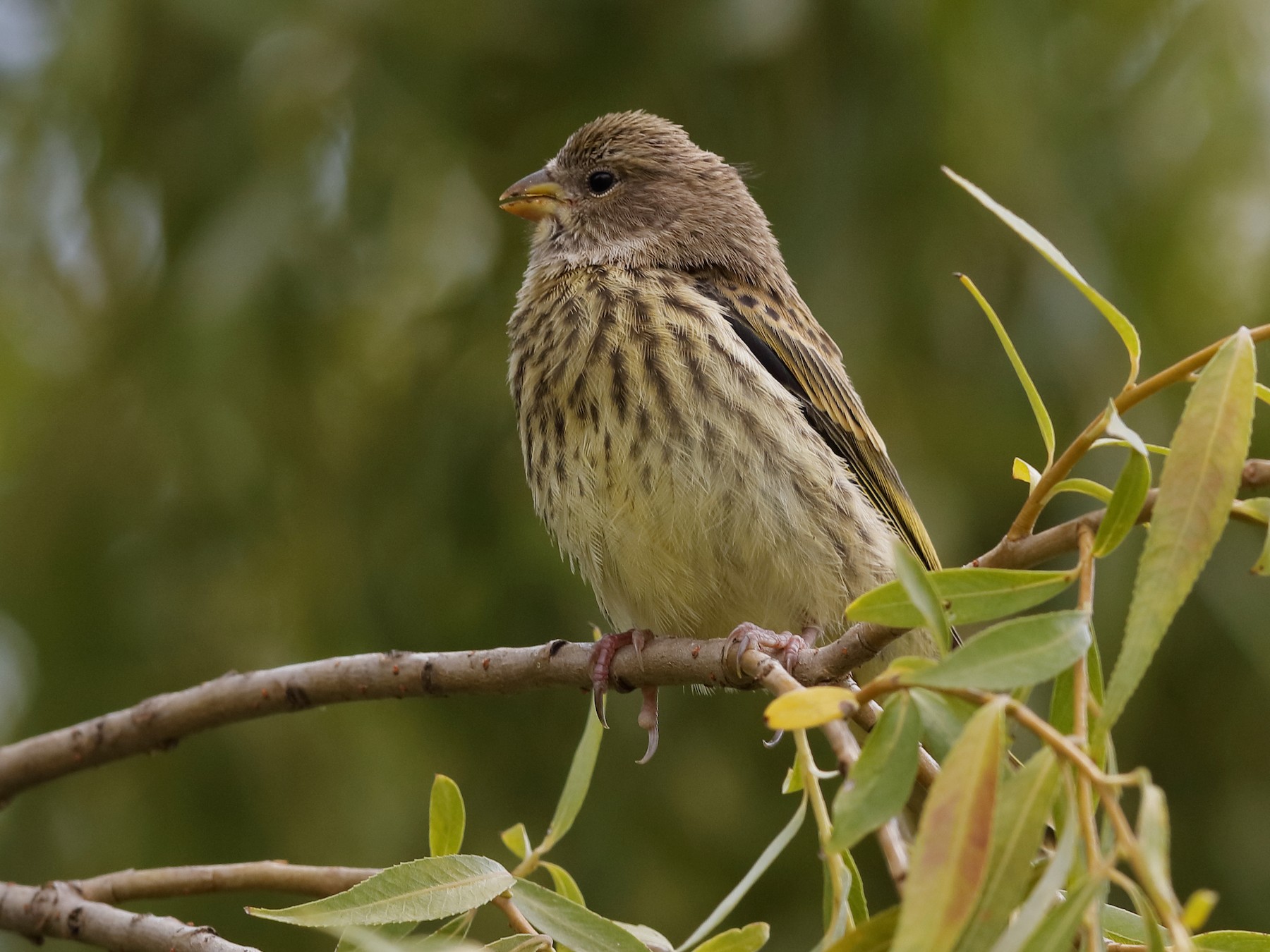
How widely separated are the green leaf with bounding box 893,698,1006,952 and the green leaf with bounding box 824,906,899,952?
0.69 feet

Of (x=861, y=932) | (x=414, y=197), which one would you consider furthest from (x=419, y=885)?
(x=414, y=197)

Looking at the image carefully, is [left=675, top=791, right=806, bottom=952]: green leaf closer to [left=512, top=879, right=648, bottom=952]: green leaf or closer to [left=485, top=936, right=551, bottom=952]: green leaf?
[left=512, top=879, right=648, bottom=952]: green leaf

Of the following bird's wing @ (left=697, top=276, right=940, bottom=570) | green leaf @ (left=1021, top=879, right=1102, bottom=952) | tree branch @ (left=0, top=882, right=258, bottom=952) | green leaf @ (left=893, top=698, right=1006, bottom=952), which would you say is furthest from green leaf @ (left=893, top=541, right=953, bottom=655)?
bird's wing @ (left=697, top=276, right=940, bottom=570)

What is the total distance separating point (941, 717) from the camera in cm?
159

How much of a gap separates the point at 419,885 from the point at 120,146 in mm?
3911

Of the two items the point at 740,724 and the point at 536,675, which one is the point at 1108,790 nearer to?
the point at 536,675

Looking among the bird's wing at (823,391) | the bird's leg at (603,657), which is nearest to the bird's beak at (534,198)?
the bird's wing at (823,391)

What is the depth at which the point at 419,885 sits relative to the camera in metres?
1.91

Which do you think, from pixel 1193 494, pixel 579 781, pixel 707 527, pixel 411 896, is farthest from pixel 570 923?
pixel 707 527

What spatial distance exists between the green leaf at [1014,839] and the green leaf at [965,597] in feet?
0.95

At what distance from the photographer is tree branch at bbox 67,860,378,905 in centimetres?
250

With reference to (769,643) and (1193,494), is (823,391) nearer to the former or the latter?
(769,643)

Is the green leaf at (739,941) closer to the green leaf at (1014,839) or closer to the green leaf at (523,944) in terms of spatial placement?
the green leaf at (523,944)

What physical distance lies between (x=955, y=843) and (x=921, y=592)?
31 centimetres
